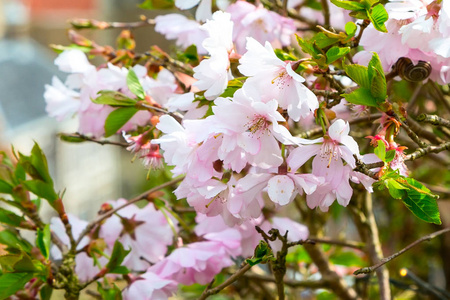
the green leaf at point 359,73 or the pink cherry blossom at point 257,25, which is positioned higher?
the green leaf at point 359,73

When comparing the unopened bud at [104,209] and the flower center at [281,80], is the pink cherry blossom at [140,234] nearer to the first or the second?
the unopened bud at [104,209]

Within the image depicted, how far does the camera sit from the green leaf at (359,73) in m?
0.71

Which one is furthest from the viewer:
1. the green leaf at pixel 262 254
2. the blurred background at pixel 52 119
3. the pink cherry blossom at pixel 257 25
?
the blurred background at pixel 52 119

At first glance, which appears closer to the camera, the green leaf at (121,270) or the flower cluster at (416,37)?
the flower cluster at (416,37)

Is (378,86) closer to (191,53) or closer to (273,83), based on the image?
(273,83)

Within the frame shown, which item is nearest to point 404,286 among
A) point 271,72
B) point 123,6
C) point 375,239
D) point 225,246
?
point 375,239

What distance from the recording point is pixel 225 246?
1020mm

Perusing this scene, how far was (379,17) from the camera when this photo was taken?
0.73 meters

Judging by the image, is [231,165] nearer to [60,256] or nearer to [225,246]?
[225,246]

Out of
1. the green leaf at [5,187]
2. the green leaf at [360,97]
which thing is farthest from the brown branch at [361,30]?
the green leaf at [5,187]

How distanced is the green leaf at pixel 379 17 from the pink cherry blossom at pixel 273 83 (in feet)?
0.37

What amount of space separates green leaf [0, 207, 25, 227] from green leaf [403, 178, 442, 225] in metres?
0.59

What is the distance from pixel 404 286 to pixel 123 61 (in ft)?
2.17

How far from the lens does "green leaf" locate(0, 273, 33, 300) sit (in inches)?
34.1
